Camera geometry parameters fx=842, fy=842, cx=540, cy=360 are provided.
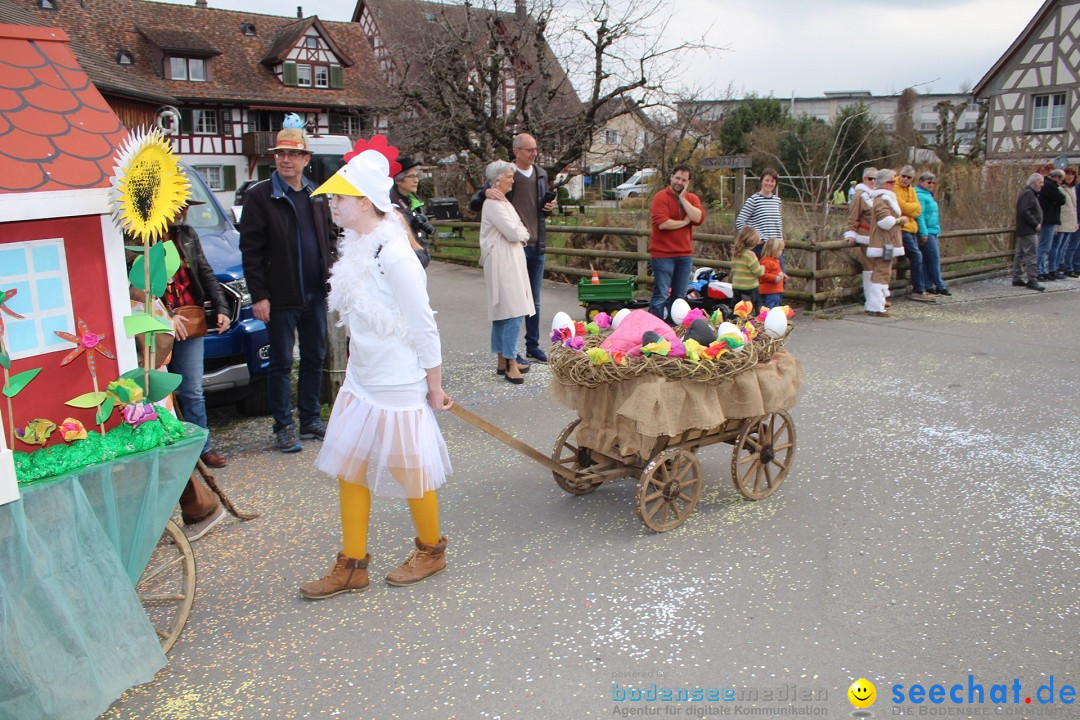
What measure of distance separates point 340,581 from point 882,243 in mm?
8608

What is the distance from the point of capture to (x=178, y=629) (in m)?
3.39

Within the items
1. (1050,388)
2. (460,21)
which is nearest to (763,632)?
(1050,388)

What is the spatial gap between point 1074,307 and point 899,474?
7440mm

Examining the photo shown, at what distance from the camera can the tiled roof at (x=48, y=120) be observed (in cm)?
298

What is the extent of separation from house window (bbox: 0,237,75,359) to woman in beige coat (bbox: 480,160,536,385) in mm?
4299

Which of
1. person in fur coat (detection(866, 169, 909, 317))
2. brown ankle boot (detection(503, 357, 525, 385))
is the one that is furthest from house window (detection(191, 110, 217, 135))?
brown ankle boot (detection(503, 357, 525, 385))

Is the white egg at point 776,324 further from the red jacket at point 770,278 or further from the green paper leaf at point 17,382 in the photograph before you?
the red jacket at point 770,278

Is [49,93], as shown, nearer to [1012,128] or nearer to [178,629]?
[178,629]

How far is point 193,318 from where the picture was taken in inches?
192

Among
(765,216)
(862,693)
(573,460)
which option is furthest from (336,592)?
(765,216)

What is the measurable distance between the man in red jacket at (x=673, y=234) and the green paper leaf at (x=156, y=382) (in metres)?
5.99

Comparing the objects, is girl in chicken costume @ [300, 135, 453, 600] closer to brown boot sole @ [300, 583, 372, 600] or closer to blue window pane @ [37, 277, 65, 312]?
brown boot sole @ [300, 583, 372, 600]

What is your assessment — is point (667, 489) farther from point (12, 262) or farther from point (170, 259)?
point (12, 262)

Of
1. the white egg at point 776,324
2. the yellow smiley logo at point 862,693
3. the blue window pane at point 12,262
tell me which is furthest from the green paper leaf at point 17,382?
the white egg at point 776,324
